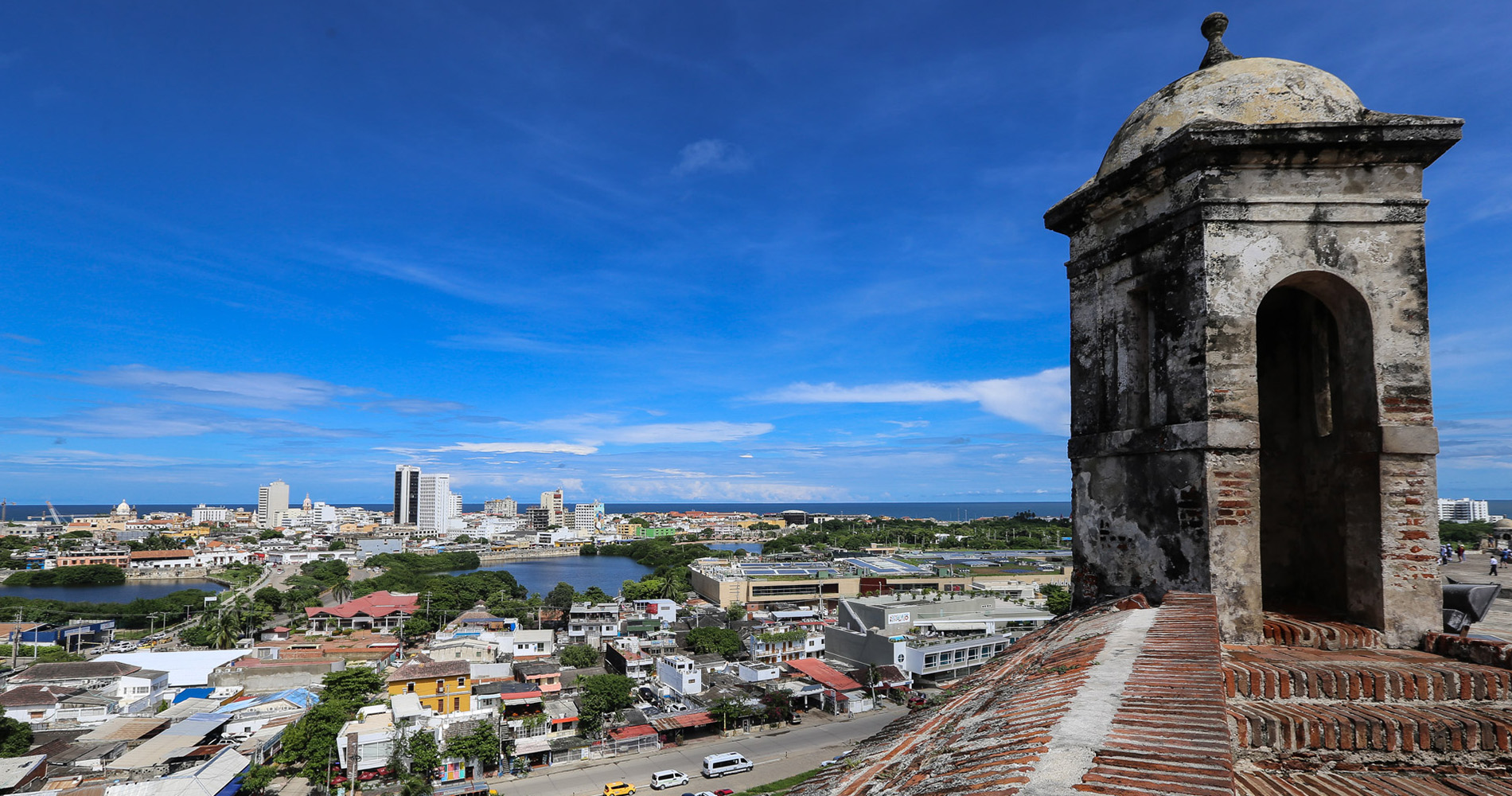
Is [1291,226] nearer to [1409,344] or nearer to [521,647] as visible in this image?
[1409,344]

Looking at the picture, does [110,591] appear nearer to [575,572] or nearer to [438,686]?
[575,572]

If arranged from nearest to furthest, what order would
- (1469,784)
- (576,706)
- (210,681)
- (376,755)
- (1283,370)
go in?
(1469,784)
(1283,370)
(376,755)
(576,706)
(210,681)

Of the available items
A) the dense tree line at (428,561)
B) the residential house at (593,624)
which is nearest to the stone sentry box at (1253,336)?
the residential house at (593,624)

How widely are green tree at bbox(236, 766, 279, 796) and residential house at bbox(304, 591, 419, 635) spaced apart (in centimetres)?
2415

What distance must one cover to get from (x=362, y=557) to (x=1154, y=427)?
95.8 m

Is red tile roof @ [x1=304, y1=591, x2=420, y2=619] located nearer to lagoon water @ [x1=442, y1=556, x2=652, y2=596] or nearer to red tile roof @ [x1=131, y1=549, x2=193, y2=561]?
lagoon water @ [x1=442, y1=556, x2=652, y2=596]

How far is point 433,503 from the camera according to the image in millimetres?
127312

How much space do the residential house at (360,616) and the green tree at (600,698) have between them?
22.0 meters

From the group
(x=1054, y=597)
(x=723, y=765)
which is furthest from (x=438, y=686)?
(x=1054, y=597)

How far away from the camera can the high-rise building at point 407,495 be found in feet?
421

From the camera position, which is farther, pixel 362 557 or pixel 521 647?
pixel 362 557

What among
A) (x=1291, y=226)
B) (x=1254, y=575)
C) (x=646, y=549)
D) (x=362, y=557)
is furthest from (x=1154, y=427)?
(x=362, y=557)

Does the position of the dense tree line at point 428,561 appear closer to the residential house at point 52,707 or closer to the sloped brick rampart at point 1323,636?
the residential house at point 52,707

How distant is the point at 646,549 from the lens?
89.1 metres
